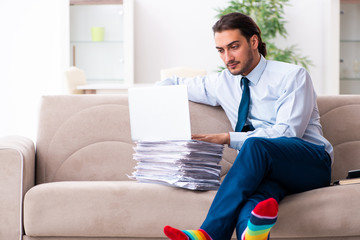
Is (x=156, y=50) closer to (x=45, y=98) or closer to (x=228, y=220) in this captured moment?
(x=45, y=98)

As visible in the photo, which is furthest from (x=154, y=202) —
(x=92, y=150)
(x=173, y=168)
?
(x=92, y=150)

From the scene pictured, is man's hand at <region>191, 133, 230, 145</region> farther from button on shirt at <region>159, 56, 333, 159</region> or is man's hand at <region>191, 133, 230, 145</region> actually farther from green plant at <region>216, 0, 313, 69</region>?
green plant at <region>216, 0, 313, 69</region>

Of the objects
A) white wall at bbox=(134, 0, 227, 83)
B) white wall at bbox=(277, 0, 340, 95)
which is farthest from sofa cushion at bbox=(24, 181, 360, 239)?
white wall at bbox=(277, 0, 340, 95)

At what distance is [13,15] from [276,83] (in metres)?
4.52

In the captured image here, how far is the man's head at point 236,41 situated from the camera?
2.09 metres

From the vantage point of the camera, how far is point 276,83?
2.06 meters

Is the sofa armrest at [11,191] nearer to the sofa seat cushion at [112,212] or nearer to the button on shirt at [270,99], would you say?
the sofa seat cushion at [112,212]

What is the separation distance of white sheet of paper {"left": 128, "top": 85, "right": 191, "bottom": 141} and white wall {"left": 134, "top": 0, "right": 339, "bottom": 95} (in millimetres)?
3823

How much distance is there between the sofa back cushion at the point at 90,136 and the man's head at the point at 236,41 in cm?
28

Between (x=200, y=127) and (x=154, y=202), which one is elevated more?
(x=200, y=127)

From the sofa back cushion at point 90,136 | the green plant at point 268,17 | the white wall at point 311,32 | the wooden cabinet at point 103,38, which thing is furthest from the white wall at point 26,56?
the sofa back cushion at point 90,136

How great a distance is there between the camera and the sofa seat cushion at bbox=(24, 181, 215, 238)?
1790 mm

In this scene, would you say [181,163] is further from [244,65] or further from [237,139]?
[244,65]

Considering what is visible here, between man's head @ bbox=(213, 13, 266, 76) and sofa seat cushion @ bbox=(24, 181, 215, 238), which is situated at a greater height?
man's head @ bbox=(213, 13, 266, 76)
